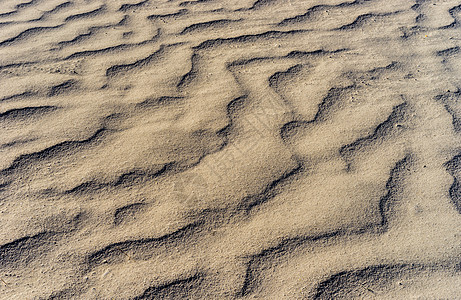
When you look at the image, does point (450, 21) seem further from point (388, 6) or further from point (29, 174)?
point (29, 174)

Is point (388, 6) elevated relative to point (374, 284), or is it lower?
elevated

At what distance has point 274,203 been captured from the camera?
5.77 ft

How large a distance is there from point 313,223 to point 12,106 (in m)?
1.59

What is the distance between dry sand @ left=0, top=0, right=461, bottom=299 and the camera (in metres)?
1.56

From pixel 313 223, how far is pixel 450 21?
201 cm

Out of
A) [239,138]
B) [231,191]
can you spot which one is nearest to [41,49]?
[239,138]

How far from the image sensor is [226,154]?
1.93m

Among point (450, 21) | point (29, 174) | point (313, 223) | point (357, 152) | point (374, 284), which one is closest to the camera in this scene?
point (374, 284)

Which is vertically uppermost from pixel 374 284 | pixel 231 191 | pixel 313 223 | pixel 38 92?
pixel 38 92

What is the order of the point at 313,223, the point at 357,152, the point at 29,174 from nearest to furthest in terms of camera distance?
1. the point at 313,223
2. the point at 29,174
3. the point at 357,152

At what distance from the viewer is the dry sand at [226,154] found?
5.13ft

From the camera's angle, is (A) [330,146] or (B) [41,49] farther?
(B) [41,49]

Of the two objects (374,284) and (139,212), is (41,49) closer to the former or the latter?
(139,212)

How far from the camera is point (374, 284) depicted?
1.55 m
